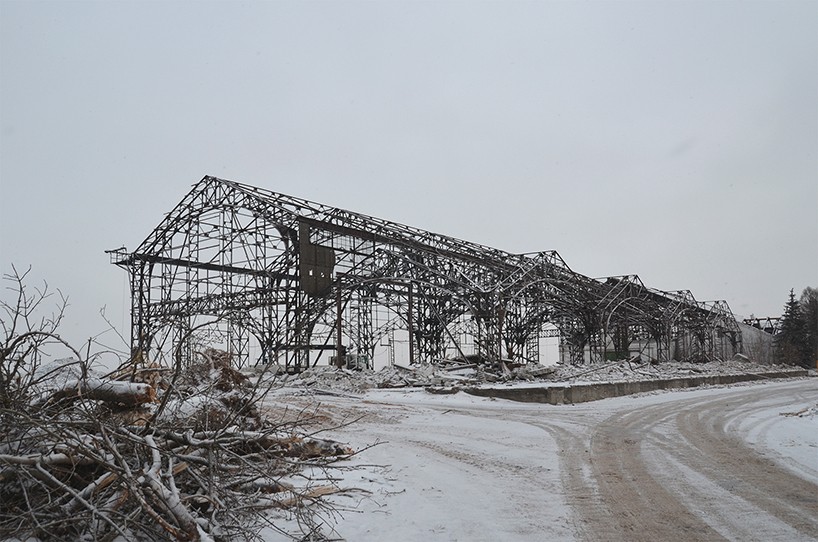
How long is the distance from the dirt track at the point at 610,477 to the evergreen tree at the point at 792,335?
53.1 m

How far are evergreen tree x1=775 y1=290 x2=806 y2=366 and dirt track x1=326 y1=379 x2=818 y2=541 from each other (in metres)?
53.1

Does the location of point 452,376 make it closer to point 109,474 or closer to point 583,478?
point 583,478

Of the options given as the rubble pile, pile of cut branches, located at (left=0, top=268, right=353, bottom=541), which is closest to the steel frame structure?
the rubble pile

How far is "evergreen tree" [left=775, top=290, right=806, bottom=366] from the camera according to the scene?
62112 mm

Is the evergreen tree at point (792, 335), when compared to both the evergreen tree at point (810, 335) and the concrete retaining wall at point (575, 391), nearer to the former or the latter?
the evergreen tree at point (810, 335)

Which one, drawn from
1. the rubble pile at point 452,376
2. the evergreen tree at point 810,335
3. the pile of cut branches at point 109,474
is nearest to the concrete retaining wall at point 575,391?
the rubble pile at point 452,376

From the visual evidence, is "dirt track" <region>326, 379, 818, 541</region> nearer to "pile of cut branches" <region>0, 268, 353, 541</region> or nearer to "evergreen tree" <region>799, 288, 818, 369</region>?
"pile of cut branches" <region>0, 268, 353, 541</region>

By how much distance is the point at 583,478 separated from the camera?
865 cm

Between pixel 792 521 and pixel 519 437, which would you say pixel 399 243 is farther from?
pixel 792 521

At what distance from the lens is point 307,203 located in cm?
2872

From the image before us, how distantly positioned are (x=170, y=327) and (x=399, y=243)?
24771 mm

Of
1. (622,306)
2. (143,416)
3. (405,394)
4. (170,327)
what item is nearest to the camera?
(170,327)

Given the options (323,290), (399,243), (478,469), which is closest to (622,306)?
(399,243)

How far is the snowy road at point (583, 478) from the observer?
20.3 feet
